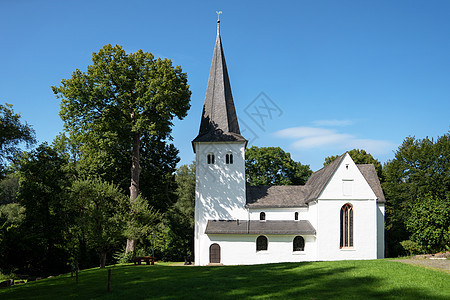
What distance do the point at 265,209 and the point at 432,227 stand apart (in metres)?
12.8

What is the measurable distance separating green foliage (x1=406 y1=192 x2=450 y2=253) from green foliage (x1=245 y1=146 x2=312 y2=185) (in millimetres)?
20662

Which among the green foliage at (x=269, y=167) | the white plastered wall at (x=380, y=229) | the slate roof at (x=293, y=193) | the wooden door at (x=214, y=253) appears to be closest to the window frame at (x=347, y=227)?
the slate roof at (x=293, y=193)

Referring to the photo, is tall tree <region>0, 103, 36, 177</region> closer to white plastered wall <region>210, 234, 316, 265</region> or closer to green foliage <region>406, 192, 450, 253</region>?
white plastered wall <region>210, 234, 316, 265</region>

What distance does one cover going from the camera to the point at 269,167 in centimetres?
4828

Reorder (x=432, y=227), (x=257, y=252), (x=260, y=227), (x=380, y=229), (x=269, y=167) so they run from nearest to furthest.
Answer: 1. (x=432, y=227)
2. (x=257, y=252)
3. (x=260, y=227)
4. (x=380, y=229)
5. (x=269, y=167)

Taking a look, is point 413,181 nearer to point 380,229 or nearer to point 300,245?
point 380,229

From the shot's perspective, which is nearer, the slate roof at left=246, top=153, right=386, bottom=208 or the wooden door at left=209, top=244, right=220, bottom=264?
the wooden door at left=209, top=244, right=220, bottom=264

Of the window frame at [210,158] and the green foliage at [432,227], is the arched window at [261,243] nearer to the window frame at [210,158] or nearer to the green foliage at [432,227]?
the window frame at [210,158]

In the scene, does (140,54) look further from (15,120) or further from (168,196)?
(168,196)

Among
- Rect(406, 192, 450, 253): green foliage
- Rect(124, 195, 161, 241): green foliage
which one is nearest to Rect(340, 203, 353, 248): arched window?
Rect(406, 192, 450, 253): green foliage

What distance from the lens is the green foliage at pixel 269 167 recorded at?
47844 mm

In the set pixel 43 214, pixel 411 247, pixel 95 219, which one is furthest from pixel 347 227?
pixel 43 214

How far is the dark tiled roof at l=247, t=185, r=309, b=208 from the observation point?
30.5m

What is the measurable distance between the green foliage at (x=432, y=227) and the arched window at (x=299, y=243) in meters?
8.71
